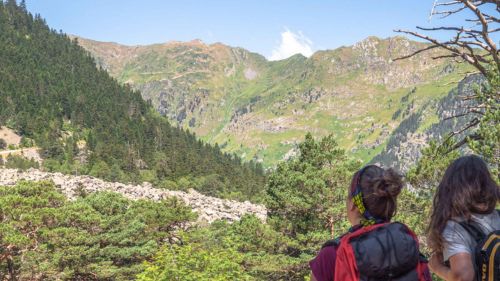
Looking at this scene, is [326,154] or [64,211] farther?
[326,154]

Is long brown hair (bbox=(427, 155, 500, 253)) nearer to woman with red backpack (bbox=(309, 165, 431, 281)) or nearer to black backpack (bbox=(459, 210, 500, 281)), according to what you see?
black backpack (bbox=(459, 210, 500, 281))

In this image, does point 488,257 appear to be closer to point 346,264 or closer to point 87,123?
point 346,264

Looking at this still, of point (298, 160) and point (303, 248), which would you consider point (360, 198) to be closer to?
point (303, 248)

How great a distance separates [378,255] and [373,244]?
79 millimetres

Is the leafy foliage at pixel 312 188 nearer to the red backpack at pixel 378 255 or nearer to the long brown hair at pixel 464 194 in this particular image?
the long brown hair at pixel 464 194

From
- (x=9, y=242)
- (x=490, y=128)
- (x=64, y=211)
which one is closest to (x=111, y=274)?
(x=64, y=211)

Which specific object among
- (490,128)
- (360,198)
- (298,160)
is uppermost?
(490,128)

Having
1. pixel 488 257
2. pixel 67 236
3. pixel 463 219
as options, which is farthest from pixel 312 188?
pixel 488 257

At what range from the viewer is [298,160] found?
3275cm

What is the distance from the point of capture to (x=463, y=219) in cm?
332

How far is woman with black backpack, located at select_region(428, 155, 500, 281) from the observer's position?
3.17 metres

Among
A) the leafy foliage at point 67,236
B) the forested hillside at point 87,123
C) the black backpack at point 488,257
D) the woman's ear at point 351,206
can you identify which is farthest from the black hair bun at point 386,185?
the forested hillside at point 87,123

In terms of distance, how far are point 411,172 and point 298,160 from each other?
59.2 feet

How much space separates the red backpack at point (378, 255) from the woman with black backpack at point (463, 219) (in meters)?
0.35
